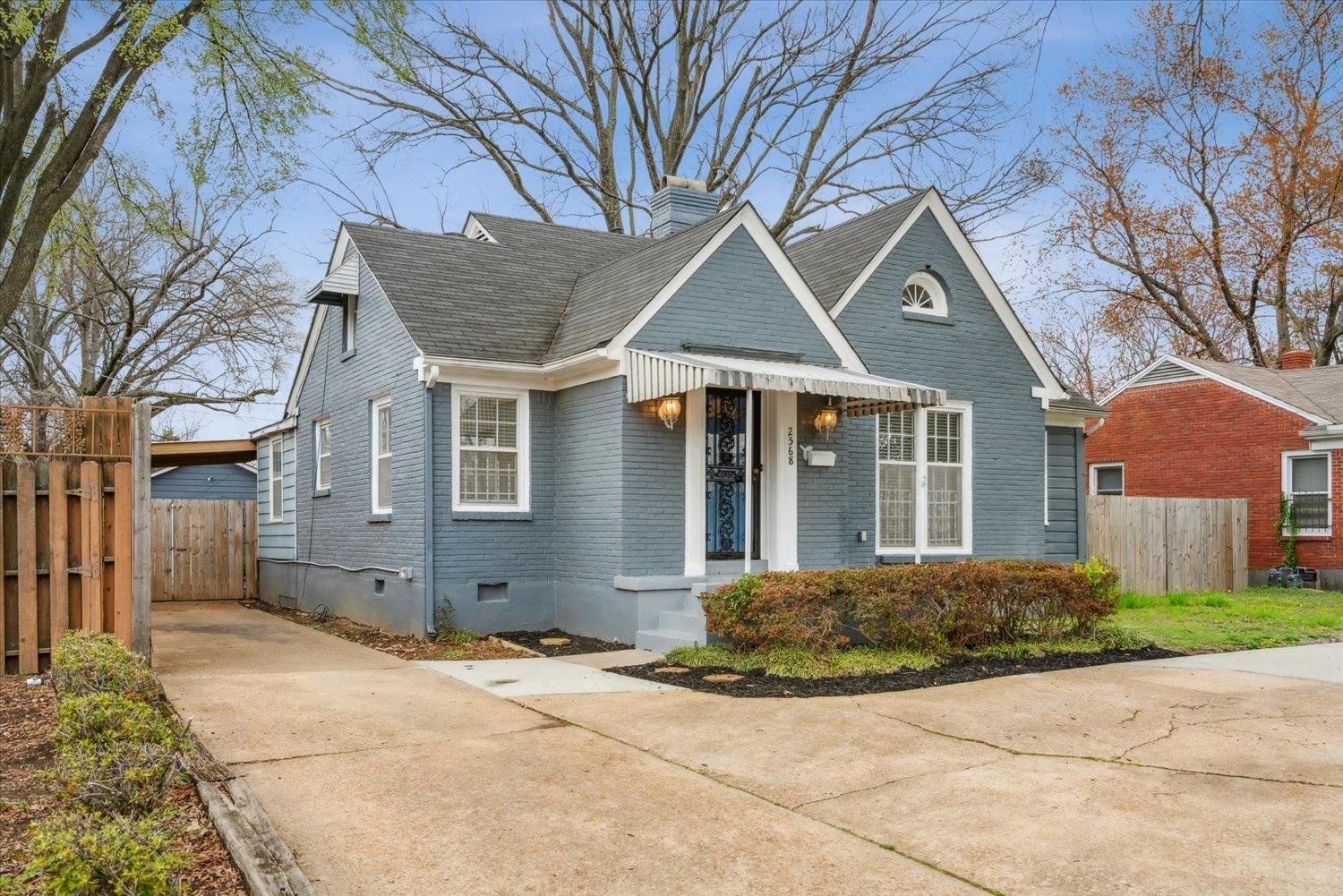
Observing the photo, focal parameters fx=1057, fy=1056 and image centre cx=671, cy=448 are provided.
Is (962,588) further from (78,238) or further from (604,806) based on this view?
(78,238)

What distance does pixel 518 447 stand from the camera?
43.2ft

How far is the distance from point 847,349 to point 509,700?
6959 mm

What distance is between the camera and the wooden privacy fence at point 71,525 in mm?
8984

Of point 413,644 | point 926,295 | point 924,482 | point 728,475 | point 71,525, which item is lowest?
point 413,644

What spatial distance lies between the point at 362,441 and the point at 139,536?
18.1 feet

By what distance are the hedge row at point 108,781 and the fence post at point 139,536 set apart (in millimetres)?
1397

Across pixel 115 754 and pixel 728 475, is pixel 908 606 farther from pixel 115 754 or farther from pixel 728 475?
pixel 115 754

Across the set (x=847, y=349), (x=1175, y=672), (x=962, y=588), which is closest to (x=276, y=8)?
(x=847, y=349)

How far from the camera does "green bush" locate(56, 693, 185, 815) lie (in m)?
4.86

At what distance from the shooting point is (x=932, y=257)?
607 inches

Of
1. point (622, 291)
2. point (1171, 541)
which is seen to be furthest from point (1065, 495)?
point (622, 291)

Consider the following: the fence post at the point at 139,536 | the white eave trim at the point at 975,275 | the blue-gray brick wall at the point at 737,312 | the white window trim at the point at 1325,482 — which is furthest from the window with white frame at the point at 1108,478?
the fence post at the point at 139,536

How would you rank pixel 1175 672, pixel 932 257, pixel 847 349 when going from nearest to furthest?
pixel 1175 672, pixel 847 349, pixel 932 257

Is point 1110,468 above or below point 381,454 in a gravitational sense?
below
